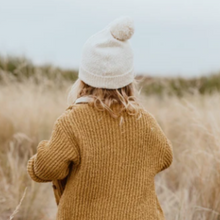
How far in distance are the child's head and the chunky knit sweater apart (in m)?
0.05

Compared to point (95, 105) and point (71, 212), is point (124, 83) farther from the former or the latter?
point (71, 212)

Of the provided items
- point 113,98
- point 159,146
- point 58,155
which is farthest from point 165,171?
point 58,155

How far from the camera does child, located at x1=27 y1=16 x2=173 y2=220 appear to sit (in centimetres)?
207

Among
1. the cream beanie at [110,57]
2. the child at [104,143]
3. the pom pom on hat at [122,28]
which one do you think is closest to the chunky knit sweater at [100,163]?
the child at [104,143]

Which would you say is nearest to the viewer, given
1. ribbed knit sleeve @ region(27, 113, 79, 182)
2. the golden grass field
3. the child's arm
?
ribbed knit sleeve @ region(27, 113, 79, 182)

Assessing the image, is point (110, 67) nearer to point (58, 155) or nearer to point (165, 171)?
point (58, 155)

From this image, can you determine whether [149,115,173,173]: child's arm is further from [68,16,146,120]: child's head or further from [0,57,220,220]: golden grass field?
[0,57,220,220]: golden grass field

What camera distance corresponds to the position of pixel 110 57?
2111 mm

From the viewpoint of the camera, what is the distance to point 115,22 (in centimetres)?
212

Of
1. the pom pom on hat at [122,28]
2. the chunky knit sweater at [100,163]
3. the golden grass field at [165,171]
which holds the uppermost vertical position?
the pom pom on hat at [122,28]

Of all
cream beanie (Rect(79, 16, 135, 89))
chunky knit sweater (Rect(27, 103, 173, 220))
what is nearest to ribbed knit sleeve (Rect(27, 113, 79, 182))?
chunky knit sweater (Rect(27, 103, 173, 220))

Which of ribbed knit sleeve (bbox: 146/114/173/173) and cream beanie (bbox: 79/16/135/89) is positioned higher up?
cream beanie (bbox: 79/16/135/89)

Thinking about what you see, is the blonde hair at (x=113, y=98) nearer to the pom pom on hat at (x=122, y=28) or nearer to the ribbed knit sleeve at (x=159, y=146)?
the ribbed knit sleeve at (x=159, y=146)

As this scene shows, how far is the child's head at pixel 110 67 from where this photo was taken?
211cm
